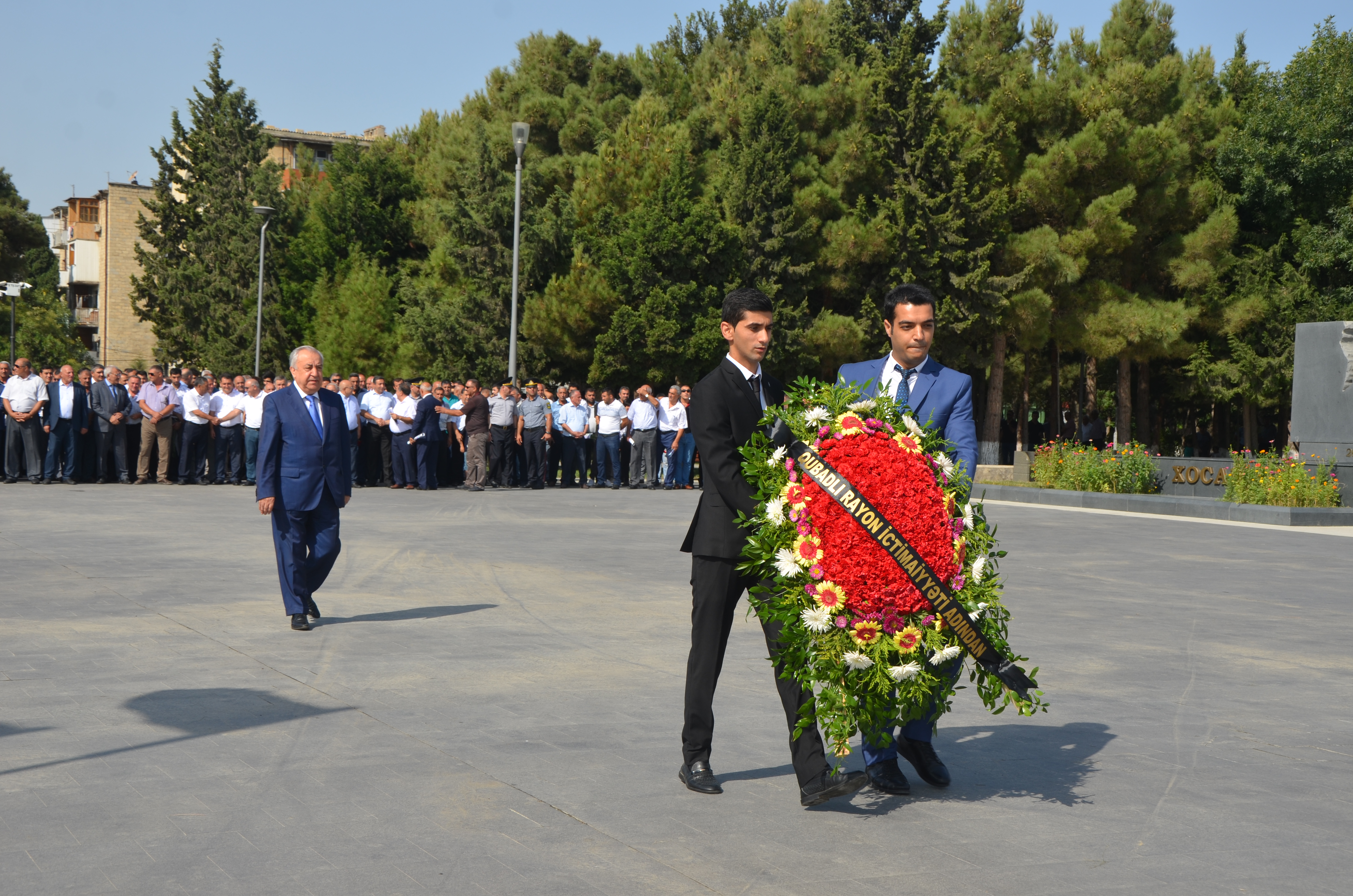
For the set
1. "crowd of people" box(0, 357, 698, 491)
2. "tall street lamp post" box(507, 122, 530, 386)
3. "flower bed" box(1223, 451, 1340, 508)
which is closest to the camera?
"flower bed" box(1223, 451, 1340, 508)

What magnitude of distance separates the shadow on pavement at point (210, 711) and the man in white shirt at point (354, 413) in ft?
53.8

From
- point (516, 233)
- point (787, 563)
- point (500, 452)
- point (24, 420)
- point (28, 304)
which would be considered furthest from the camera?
point (28, 304)

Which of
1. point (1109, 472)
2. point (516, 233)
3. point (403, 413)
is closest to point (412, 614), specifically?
point (403, 413)

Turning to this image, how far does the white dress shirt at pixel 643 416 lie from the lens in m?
25.7

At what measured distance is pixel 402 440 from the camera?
23406 millimetres

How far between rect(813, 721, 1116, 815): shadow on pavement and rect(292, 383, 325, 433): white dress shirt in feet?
16.5

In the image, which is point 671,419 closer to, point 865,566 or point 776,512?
point 776,512

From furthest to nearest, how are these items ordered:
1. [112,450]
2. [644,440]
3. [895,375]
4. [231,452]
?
[644,440]
[231,452]
[112,450]
[895,375]

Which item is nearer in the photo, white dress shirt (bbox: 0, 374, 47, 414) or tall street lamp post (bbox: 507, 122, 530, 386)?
white dress shirt (bbox: 0, 374, 47, 414)

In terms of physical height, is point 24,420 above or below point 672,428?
below

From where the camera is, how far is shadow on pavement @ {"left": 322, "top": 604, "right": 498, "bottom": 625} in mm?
9094

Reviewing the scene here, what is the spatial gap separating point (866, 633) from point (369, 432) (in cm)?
1994

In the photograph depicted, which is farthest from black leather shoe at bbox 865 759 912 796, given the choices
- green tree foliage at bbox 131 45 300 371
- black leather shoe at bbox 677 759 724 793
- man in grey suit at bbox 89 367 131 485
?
green tree foliage at bbox 131 45 300 371

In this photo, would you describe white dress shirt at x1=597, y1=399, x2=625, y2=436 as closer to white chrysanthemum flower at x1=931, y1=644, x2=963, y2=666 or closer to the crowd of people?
the crowd of people
